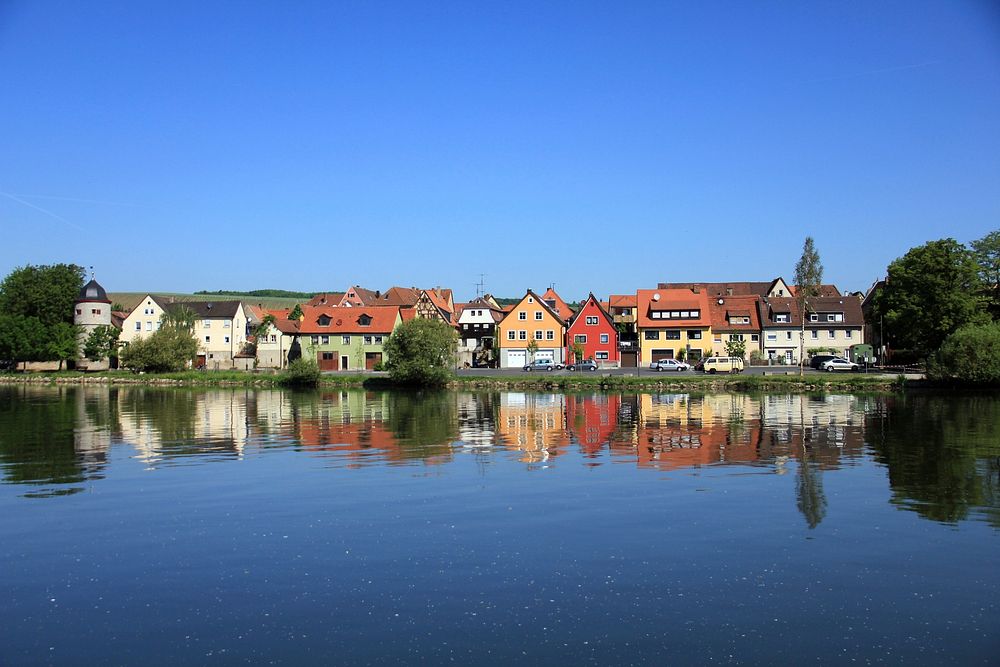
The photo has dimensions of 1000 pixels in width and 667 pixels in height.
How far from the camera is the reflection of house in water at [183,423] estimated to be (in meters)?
32.8

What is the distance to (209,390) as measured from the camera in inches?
2901

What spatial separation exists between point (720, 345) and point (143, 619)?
79664 mm

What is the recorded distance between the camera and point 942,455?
2950cm

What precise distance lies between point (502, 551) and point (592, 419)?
2815cm

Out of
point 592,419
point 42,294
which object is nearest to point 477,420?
point 592,419

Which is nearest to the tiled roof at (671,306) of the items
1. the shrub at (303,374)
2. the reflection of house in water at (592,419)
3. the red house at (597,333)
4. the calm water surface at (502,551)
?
the red house at (597,333)

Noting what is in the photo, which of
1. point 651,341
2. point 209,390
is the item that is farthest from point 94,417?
point 651,341

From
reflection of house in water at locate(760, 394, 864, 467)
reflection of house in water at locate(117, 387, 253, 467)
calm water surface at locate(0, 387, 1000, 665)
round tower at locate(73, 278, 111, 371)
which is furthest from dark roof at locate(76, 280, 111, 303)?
reflection of house in water at locate(760, 394, 864, 467)

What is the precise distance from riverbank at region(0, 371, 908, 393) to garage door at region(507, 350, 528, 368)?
1485 centimetres

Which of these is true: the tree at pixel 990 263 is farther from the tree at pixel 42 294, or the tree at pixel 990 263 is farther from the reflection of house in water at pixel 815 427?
the tree at pixel 42 294

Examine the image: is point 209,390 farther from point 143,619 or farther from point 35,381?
point 143,619

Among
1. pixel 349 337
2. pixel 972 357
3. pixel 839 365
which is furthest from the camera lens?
pixel 349 337

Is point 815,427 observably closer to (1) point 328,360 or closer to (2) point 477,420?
(2) point 477,420

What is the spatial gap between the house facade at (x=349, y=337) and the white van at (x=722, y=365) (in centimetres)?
3423
